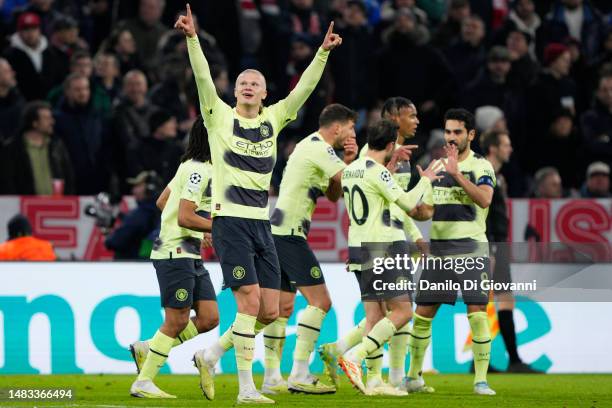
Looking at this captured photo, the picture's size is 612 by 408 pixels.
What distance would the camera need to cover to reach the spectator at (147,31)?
815 inches

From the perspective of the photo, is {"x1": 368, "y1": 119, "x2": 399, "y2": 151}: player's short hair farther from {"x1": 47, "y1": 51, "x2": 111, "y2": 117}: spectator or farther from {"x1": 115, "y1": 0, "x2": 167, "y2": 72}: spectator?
{"x1": 115, "y1": 0, "x2": 167, "y2": 72}: spectator

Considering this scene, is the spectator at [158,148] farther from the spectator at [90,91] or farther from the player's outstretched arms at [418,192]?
the player's outstretched arms at [418,192]

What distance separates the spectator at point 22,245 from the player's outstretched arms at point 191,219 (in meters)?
4.13

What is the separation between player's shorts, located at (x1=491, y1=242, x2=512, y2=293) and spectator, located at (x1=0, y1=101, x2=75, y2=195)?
5732 millimetres

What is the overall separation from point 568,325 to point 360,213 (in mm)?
4507

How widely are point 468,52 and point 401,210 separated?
786 centimetres

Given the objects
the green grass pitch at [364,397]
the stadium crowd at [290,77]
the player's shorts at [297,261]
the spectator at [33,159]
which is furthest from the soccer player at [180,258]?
the spectator at [33,159]

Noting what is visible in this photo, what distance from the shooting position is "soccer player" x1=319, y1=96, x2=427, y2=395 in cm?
1344

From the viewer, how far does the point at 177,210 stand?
43.0ft

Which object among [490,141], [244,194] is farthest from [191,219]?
[490,141]

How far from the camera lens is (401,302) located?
13.3 metres

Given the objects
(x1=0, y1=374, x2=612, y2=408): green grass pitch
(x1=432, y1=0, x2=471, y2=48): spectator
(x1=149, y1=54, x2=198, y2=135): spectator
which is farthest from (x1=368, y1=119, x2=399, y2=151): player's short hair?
(x1=432, y1=0, x2=471, y2=48): spectator

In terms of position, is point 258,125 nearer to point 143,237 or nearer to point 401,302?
point 401,302

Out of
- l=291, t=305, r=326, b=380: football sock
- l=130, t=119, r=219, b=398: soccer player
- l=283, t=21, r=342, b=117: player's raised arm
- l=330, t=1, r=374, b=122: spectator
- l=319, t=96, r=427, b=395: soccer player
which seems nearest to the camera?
l=283, t=21, r=342, b=117: player's raised arm
